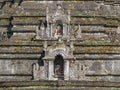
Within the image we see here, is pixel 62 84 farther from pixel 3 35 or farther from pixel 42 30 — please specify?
pixel 3 35

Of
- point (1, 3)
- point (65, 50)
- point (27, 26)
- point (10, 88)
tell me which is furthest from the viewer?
point (1, 3)

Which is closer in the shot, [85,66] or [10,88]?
[10,88]

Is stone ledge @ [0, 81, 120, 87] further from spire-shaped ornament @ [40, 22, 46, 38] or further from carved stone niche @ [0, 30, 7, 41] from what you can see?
carved stone niche @ [0, 30, 7, 41]

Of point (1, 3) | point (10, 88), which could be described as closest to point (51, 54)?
point (10, 88)

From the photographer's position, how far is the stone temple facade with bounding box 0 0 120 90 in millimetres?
39688

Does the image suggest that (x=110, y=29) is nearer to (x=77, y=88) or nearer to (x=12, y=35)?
(x=12, y=35)

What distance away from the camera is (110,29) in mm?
44312

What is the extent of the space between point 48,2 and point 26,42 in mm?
6031

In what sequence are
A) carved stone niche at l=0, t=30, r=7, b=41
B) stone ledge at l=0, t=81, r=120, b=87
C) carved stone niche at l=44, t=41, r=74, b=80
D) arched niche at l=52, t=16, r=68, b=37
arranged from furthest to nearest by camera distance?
carved stone niche at l=0, t=30, r=7, b=41 → arched niche at l=52, t=16, r=68, b=37 → carved stone niche at l=44, t=41, r=74, b=80 → stone ledge at l=0, t=81, r=120, b=87

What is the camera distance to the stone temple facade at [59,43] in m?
39.7

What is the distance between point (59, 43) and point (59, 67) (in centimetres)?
182

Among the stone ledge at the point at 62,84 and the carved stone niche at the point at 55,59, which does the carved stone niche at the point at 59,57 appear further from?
the stone ledge at the point at 62,84

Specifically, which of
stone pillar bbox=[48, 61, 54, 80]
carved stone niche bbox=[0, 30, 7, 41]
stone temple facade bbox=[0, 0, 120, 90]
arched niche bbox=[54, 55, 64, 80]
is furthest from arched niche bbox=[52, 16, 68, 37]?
carved stone niche bbox=[0, 30, 7, 41]

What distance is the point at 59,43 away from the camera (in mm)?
39625
